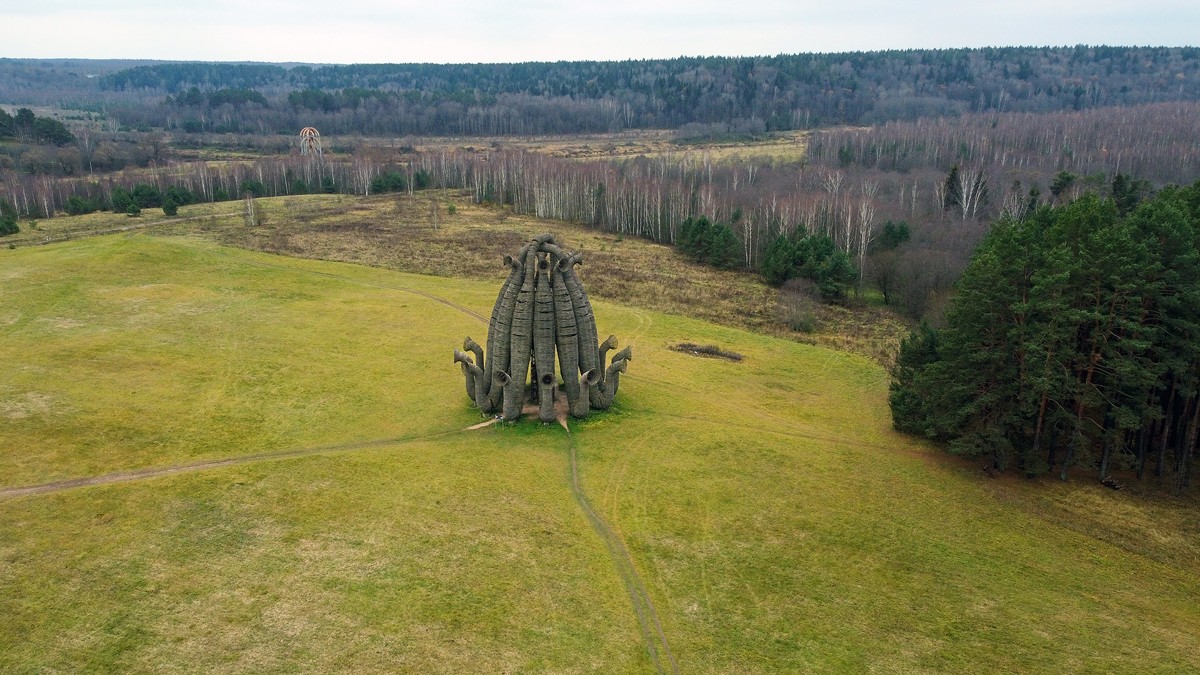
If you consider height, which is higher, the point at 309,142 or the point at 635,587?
the point at 309,142

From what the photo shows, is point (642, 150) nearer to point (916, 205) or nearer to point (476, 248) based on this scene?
point (916, 205)

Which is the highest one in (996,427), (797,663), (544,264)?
(544,264)

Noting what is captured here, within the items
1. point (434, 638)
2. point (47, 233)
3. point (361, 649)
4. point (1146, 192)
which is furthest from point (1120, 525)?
point (47, 233)

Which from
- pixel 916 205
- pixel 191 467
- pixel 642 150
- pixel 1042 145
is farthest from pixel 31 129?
pixel 1042 145

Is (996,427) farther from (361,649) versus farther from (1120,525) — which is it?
(361,649)

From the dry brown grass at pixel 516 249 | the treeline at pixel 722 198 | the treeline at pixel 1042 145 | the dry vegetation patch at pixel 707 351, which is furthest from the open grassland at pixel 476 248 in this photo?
the treeline at pixel 1042 145

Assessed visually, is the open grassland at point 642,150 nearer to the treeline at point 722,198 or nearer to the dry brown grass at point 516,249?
the treeline at point 722,198
